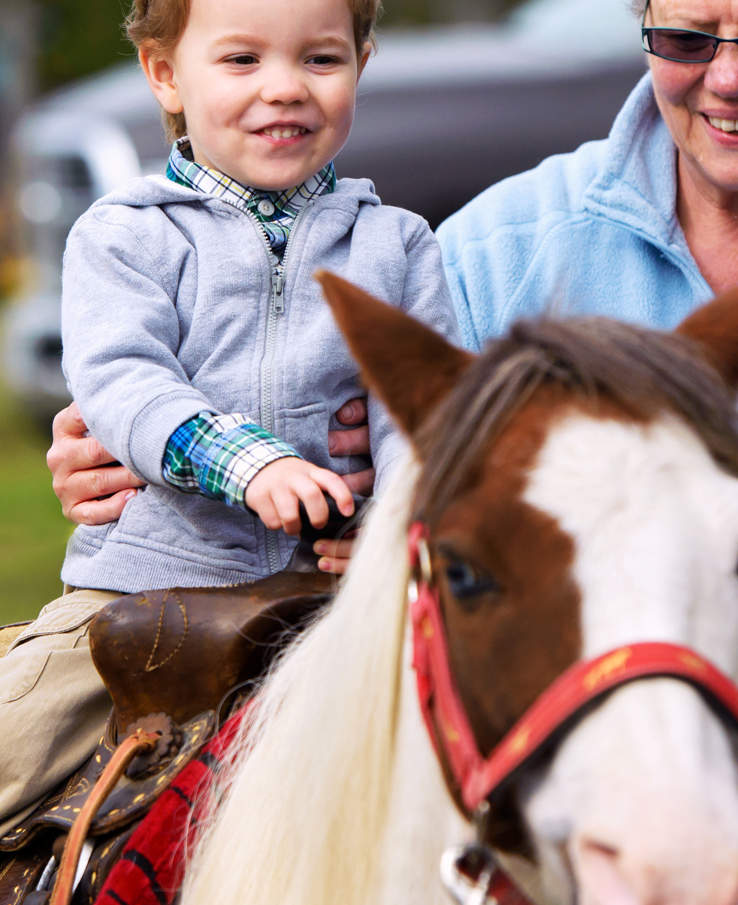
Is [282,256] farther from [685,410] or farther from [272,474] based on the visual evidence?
[685,410]

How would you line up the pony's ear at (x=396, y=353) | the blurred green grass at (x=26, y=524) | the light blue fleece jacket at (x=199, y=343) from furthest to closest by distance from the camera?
1. the blurred green grass at (x=26, y=524)
2. the light blue fleece jacket at (x=199, y=343)
3. the pony's ear at (x=396, y=353)

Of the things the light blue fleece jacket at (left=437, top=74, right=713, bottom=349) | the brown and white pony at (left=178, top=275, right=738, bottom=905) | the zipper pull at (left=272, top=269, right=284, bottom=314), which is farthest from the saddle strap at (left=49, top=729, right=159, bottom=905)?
Result: the light blue fleece jacket at (left=437, top=74, right=713, bottom=349)

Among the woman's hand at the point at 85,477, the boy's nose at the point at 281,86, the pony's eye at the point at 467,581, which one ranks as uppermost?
the boy's nose at the point at 281,86

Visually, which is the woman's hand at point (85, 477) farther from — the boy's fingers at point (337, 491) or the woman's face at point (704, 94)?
the woman's face at point (704, 94)

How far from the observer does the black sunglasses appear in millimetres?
2656

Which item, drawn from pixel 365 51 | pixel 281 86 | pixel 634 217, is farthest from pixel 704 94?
pixel 281 86

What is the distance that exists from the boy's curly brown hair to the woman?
23.5 inches

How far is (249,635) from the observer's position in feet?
6.63

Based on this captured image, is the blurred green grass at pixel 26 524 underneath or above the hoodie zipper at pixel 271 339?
underneath

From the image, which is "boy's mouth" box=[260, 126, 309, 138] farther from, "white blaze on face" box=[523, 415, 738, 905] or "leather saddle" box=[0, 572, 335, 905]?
"white blaze on face" box=[523, 415, 738, 905]

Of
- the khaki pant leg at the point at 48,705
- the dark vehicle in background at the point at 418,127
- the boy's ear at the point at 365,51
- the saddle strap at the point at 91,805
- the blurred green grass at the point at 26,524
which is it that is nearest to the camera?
the saddle strap at the point at 91,805

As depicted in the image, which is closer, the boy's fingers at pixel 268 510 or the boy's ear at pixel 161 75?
the boy's fingers at pixel 268 510

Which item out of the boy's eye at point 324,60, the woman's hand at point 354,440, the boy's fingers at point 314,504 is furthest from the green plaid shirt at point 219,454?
the boy's eye at point 324,60

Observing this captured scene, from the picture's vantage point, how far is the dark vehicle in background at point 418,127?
766cm
